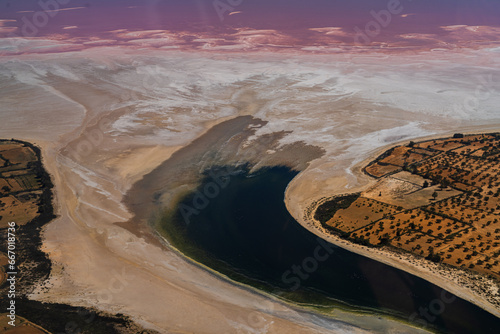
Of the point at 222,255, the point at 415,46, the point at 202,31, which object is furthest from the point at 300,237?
the point at 202,31

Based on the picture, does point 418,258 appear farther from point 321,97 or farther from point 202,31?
point 202,31
